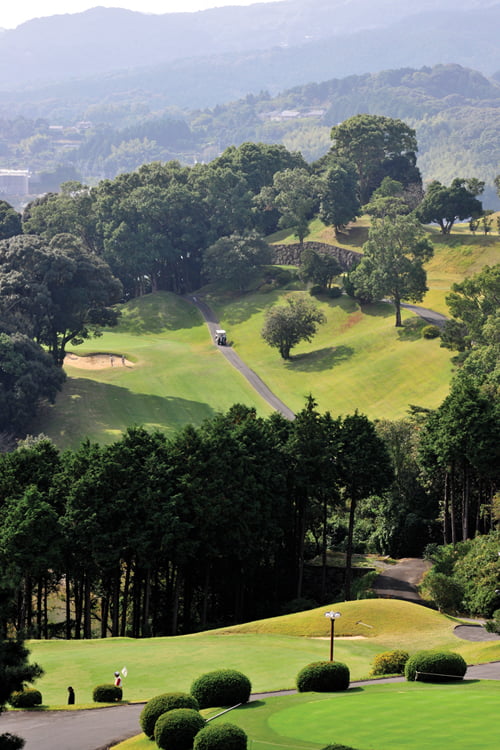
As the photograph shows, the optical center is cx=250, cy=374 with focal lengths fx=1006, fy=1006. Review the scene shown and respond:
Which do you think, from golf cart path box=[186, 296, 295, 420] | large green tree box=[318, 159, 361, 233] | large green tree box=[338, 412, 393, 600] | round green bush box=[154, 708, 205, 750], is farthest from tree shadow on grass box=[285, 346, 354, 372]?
round green bush box=[154, 708, 205, 750]

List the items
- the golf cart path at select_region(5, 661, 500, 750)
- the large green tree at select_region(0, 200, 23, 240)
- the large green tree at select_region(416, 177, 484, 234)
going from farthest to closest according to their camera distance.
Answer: the large green tree at select_region(0, 200, 23, 240) < the large green tree at select_region(416, 177, 484, 234) < the golf cart path at select_region(5, 661, 500, 750)

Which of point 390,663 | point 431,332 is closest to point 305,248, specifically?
point 431,332

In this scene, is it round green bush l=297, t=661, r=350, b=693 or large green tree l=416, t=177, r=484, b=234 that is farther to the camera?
large green tree l=416, t=177, r=484, b=234

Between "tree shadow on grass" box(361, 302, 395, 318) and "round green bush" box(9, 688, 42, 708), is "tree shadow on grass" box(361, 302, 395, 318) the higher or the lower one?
the higher one

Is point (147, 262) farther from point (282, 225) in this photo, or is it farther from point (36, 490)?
point (36, 490)

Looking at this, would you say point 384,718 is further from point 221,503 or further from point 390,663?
point 221,503

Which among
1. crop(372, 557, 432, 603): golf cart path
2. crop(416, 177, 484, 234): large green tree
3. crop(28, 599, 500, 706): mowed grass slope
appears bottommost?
crop(372, 557, 432, 603): golf cart path

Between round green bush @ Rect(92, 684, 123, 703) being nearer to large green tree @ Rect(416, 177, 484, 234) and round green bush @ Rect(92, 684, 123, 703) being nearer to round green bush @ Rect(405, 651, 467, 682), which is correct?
round green bush @ Rect(405, 651, 467, 682)
